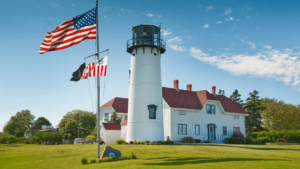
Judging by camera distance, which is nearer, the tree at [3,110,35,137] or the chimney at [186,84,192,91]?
the chimney at [186,84,192,91]

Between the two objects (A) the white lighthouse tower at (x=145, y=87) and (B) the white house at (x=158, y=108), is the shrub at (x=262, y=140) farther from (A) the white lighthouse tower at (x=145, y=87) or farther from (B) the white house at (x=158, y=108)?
(A) the white lighthouse tower at (x=145, y=87)

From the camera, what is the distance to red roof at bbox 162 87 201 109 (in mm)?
31828

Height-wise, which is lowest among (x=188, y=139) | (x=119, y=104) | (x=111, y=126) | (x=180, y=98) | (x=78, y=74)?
(x=188, y=139)

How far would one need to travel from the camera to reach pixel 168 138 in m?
30.3

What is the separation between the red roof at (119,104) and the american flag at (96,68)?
2522 cm

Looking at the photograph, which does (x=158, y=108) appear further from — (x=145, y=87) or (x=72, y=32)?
(x=72, y=32)

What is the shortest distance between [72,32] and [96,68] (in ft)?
8.41

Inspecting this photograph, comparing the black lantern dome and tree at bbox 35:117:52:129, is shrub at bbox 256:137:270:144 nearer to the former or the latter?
the black lantern dome

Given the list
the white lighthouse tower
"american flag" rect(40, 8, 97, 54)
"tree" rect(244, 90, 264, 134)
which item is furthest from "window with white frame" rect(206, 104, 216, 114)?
"american flag" rect(40, 8, 97, 54)

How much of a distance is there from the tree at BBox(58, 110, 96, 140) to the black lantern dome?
3500cm

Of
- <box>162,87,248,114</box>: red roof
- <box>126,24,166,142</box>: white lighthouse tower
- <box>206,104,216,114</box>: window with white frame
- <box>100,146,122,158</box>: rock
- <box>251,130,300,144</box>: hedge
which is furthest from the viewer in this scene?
<box>206,104,216,114</box>: window with white frame

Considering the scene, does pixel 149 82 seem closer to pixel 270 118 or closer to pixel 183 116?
pixel 183 116

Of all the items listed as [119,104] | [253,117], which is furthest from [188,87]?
[253,117]

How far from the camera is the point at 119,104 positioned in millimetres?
40625
